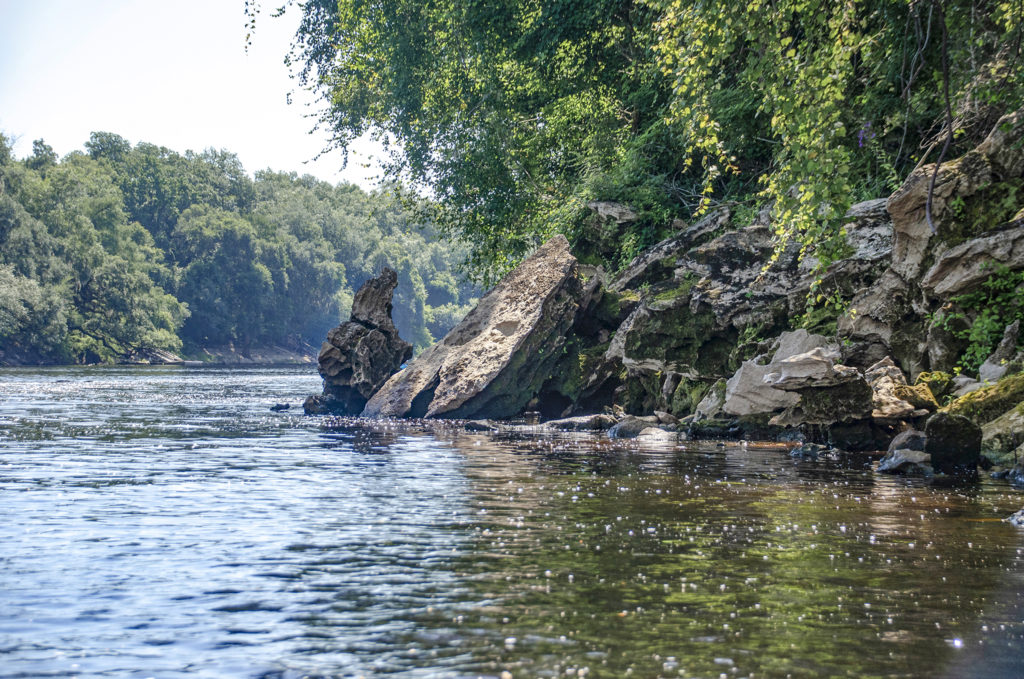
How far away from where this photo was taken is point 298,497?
1040 cm

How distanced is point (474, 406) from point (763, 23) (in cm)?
1340

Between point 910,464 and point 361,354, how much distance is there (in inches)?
652

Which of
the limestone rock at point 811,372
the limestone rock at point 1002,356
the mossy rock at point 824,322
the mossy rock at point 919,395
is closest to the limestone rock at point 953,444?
the limestone rock at point 1002,356

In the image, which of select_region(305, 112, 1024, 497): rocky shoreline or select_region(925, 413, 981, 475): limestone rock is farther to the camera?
select_region(305, 112, 1024, 497): rocky shoreline

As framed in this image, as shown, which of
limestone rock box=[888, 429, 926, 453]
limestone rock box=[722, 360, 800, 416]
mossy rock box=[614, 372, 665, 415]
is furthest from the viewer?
mossy rock box=[614, 372, 665, 415]

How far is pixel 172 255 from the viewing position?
108 meters

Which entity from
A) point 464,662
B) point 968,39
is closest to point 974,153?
point 968,39

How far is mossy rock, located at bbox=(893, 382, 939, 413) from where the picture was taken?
537 inches

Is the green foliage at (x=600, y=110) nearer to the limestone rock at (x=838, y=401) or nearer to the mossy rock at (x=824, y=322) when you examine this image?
the mossy rock at (x=824, y=322)

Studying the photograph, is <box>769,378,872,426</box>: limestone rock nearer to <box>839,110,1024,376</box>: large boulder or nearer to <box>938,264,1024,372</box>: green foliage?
<box>839,110,1024,376</box>: large boulder

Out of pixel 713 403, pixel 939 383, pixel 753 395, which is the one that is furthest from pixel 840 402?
pixel 713 403

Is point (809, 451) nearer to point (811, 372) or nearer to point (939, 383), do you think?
point (811, 372)

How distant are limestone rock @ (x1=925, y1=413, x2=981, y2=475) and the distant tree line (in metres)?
22.2

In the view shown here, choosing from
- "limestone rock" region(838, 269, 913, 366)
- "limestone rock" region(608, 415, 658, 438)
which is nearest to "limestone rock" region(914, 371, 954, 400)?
"limestone rock" region(838, 269, 913, 366)
